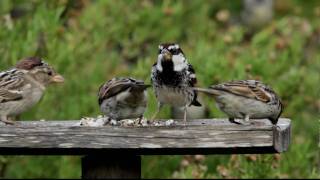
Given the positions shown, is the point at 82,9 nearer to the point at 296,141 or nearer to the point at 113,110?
the point at 296,141

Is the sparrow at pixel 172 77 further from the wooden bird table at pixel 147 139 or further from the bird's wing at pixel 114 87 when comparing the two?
the wooden bird table at pixel 147 139

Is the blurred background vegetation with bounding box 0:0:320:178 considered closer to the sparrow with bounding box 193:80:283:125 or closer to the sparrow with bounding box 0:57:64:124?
the sparrow with bounding box 193:80:283:125

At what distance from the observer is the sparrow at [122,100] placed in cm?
542

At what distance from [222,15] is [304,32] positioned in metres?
0.91

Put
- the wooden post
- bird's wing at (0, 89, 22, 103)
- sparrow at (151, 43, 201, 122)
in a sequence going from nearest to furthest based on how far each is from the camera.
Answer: the wooden post < sparrow at (151, 43, 201, 122) < bird's wing at (0, 89, 22, 103)

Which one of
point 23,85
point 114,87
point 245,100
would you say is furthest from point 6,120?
point 245,100

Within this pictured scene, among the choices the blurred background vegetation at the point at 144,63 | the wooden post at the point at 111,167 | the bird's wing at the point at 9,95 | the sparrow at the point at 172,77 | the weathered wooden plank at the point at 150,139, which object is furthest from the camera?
the blurred background vegetation at the point at 144,63

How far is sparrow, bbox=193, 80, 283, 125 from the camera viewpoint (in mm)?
5469

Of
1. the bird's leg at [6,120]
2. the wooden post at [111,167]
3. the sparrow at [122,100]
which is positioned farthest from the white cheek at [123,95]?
the bird's leg at [6,120]

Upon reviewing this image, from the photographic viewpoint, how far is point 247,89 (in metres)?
5.56

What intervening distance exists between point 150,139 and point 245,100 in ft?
2.74

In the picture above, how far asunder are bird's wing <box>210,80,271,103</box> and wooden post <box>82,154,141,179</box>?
65 centimetres

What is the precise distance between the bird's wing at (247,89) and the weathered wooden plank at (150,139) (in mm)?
494

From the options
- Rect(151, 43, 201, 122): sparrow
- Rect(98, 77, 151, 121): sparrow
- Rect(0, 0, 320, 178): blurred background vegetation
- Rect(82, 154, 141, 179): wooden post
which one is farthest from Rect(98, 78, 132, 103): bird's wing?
Rect(0, 0, 320, 178): blurred background vegetation
